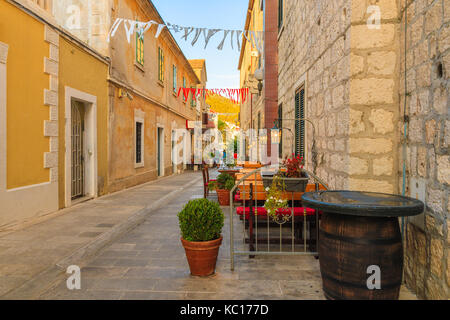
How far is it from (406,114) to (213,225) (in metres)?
2.23

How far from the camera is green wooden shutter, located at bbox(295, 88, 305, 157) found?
6500 millimetres

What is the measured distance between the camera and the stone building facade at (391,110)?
271 cm

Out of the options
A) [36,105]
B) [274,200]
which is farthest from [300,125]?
[36,105]

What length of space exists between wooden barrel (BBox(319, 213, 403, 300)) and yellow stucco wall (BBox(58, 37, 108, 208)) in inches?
242

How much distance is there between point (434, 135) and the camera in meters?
2.79

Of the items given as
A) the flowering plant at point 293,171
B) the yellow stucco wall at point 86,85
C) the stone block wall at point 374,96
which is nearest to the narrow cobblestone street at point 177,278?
the flowering plant at point 293,171

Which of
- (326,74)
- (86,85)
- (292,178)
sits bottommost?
(292,178)

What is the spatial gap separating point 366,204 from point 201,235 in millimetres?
1698

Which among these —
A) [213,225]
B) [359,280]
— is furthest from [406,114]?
[213,225]

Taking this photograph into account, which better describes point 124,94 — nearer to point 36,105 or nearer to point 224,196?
point 36,105

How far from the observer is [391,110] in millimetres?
3598

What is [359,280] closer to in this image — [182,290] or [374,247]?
[374,247]

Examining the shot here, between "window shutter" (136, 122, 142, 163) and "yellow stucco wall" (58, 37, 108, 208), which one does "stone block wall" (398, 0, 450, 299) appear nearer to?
"yellow stucco wall" (58, 37, 108, 208)

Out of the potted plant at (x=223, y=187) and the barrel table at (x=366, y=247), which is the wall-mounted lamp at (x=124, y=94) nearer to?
the potted plant at (x=223, y=187)
